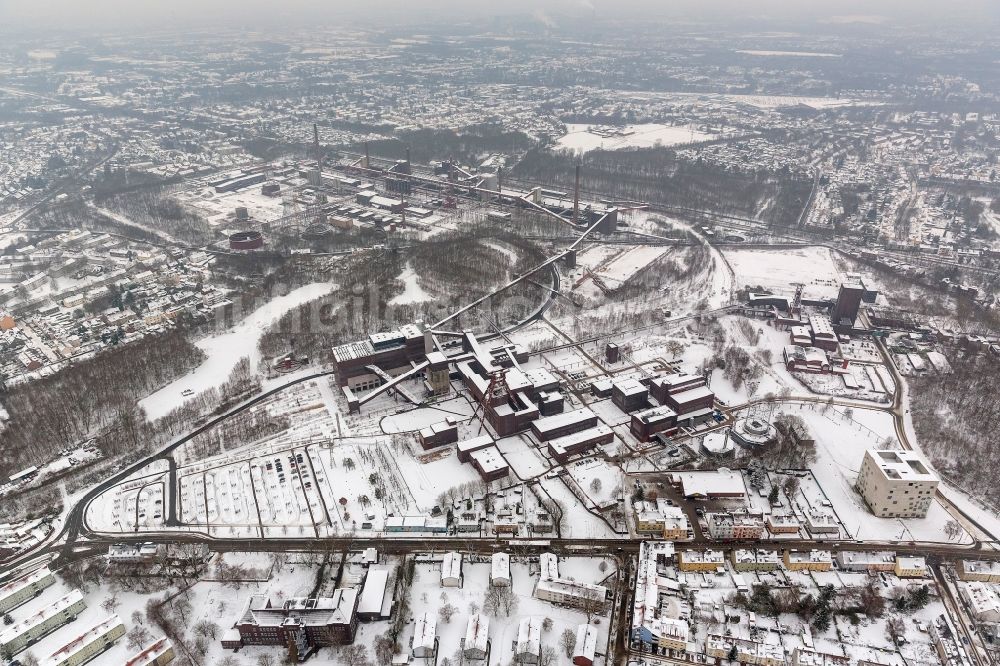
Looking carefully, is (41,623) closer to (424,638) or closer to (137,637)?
(137,637)

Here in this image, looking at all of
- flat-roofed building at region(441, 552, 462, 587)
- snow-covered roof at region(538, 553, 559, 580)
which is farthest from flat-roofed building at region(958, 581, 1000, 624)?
flat-roofed building at region(441, 552, 462, 587)

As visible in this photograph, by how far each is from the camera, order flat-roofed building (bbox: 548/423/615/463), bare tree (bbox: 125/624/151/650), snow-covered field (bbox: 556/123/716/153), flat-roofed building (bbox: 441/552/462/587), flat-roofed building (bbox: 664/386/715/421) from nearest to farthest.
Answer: bare tree (bbox: 125/624/151/650) → flat-roofed building (bbox: 441/552/462/587) → flat-roofed building (bbox: 548/423/615/463) → flat-roofed building (bbox: 664/386/715/421) → snow-covered field (bbox: 556/123/716/153)

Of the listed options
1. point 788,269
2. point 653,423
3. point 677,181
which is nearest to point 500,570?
point 653,423

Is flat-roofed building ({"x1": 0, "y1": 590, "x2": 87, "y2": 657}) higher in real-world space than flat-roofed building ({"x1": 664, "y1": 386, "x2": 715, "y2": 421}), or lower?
lower

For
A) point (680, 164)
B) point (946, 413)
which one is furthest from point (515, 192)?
point (946, 413)

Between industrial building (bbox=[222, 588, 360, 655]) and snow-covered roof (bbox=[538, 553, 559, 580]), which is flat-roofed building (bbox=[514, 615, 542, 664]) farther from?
industrial building (bbox=[222, 588, 360, 655])

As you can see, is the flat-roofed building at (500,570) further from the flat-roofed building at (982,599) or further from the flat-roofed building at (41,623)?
the flat-roofed building at (982,599)
